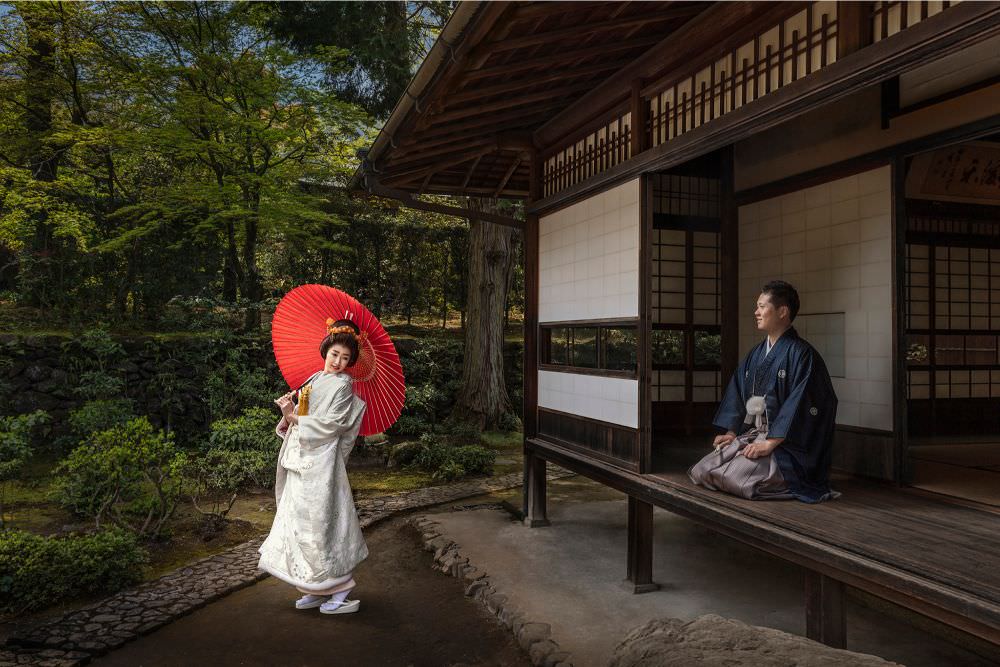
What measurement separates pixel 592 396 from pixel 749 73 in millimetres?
2886

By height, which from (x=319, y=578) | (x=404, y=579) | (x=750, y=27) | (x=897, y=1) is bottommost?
(x=404, y=579)

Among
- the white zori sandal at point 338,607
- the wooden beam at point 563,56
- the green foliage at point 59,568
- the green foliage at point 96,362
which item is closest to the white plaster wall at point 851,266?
the wooden beam at point 563,56

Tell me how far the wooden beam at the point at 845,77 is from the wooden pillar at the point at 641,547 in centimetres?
265

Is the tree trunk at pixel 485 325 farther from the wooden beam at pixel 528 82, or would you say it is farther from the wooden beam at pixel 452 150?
the wooden beam at pixel 528 82

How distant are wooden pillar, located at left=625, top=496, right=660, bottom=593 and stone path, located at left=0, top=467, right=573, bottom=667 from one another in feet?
10.4

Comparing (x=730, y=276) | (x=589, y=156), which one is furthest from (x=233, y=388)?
(x=730, y=276)

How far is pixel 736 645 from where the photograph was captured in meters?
2.45

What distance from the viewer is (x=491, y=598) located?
4.93 m

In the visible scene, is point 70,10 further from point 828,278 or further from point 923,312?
point 923,312

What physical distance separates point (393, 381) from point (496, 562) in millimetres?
1962

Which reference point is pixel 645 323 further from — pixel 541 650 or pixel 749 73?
pixel 541 650

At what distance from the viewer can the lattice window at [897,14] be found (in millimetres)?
2746

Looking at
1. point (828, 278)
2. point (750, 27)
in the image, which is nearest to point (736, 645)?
point (750, 27)

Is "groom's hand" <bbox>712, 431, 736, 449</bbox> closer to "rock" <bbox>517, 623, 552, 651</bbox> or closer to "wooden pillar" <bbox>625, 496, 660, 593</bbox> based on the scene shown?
"wooden pillar" <bbox>625, 496, 660, 593</bbox>
